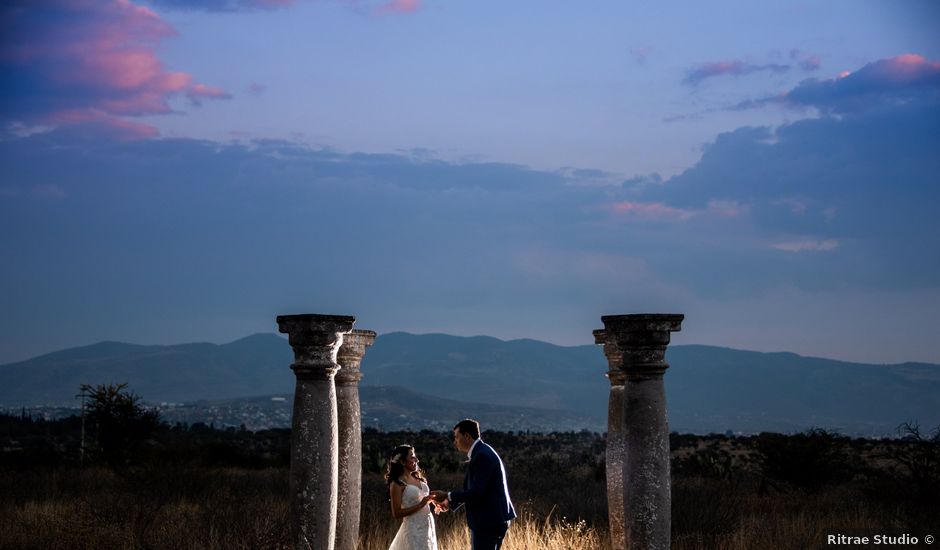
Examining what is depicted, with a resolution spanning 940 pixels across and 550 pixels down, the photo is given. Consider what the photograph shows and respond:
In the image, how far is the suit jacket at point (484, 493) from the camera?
10047mm

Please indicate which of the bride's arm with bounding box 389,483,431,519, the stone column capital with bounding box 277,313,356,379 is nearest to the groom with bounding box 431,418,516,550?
the bride's arm with bounding box 389,483,431,519

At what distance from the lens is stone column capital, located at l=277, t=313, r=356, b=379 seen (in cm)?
1080

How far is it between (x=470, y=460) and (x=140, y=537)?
705cm

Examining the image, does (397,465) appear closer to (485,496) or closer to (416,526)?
(416,526)

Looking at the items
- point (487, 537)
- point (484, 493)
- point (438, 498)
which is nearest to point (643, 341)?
point (484, 493)

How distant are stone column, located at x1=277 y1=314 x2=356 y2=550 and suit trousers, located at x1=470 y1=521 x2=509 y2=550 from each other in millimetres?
1731

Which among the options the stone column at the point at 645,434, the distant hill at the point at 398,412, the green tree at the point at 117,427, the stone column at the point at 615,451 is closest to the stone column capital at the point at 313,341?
the stone column at the point at 645,434

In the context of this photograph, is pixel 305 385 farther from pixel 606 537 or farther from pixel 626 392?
pixel 606 537

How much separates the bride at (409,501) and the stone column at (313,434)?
0.69m

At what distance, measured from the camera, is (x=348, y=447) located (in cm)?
1262

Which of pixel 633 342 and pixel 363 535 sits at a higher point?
pixel 633 342

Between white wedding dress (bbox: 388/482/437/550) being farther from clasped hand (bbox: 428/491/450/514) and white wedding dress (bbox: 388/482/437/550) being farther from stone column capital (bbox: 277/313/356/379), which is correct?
stone column capital (bbox: 277/313/356/379)

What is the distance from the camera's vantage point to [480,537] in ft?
33.5

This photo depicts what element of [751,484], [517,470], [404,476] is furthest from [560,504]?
[517,470]
